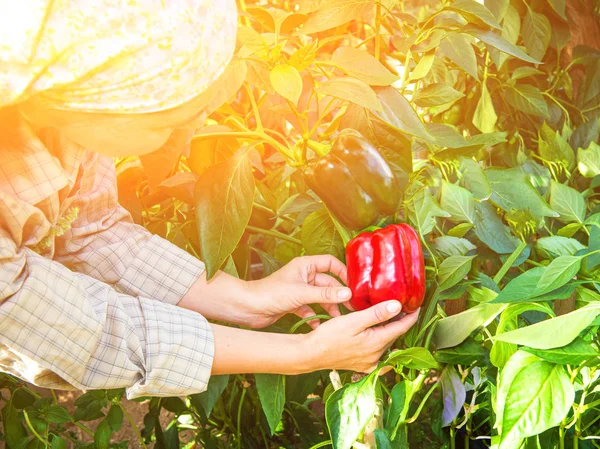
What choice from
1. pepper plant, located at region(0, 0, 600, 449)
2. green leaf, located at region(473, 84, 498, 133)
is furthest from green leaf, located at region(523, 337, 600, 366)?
green leaf, located at region(473, 84, 498, 133)

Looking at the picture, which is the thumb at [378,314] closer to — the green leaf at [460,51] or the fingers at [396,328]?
the fingers at [396,328]

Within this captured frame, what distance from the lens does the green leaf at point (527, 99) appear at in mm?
1227

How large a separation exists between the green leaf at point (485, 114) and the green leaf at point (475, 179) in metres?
0.25

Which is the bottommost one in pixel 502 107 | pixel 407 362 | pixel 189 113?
pixel 407 362

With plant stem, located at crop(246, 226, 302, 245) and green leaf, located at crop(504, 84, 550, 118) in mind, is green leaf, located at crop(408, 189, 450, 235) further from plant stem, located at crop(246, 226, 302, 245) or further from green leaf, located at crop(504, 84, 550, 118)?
green leaf, located at crop(504, 84, 550, 118)

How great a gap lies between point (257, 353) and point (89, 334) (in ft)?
0.68

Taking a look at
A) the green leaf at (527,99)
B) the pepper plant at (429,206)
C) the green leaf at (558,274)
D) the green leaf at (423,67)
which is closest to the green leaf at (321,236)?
the pepper plant at (429,206)

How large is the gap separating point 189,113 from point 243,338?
32cm

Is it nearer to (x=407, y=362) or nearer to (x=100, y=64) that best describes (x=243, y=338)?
(x=407, y=362)

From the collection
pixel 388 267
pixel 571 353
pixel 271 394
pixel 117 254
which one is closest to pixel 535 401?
pixel 571 353

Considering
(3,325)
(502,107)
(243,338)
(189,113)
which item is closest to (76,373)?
(3,325)

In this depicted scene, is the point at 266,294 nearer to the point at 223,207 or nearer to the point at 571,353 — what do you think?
the point at 223,207

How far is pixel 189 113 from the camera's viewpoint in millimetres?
646

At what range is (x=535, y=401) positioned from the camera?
63 cm
